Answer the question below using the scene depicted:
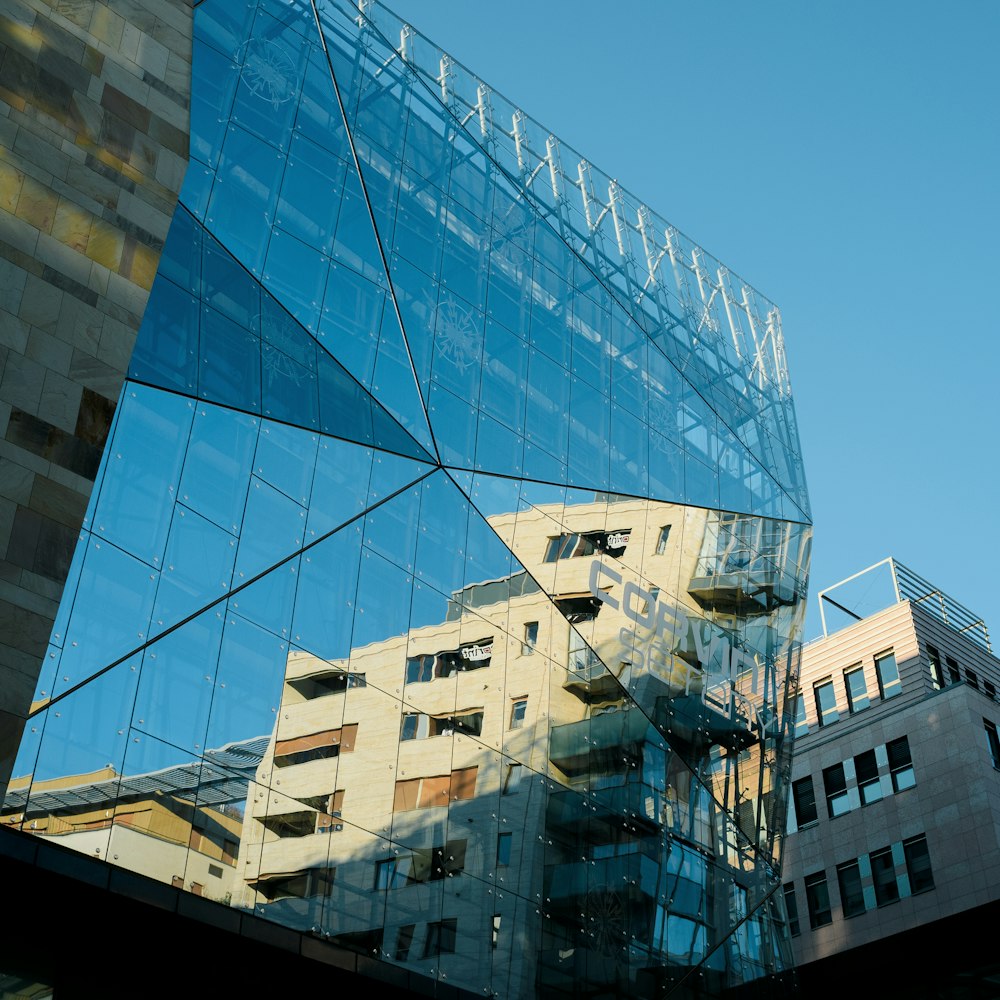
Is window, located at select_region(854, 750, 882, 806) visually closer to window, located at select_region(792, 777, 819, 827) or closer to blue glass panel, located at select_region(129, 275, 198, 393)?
window, located at select_region(792, 777, 819, 827)

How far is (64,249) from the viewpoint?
50.8ft

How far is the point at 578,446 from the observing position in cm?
2883

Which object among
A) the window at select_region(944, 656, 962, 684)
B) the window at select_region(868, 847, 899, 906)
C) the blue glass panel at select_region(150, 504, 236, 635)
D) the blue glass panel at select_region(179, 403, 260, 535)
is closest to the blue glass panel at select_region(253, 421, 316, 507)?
the blue glass panel at select_region(179, 403, 260, 535)

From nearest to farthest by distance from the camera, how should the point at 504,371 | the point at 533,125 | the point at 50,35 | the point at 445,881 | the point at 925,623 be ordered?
the point at 50,35 < the point at 445,881 < the point at 504,371 < the point at 533,125 < the point at 925,623

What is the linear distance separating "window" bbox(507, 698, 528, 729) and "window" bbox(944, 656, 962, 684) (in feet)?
104

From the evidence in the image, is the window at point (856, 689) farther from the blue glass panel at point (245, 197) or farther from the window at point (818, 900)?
the blue glass panel at point (245, 197)

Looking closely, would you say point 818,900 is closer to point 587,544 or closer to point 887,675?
point 887,675

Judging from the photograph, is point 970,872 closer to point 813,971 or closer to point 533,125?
point 813,971

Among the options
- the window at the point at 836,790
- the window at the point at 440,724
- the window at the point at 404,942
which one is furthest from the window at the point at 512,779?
the window at the point at 836,790

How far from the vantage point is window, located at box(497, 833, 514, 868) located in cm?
2291

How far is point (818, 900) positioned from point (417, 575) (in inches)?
1221

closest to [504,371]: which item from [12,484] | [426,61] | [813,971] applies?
[426,61]

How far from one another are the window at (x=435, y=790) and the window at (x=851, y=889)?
28579mm

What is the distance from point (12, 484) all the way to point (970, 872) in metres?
37.3
